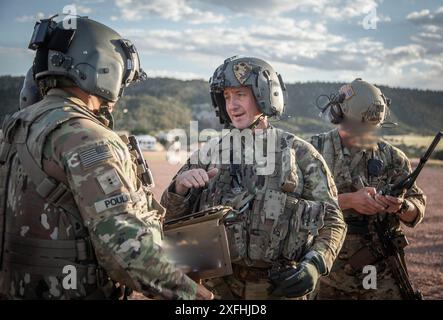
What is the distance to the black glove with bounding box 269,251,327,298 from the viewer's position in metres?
3.37

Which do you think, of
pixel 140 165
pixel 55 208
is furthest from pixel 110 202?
pixel 140 165

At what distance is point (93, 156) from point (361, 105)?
4.06 m

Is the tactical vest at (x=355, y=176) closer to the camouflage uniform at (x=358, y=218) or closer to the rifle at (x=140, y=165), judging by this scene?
the camouflage uniform at (x=358, y=218)

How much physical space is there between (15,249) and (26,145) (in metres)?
0.58

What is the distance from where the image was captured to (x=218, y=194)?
4008 mm

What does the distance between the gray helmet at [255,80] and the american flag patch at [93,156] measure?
185 centimetres

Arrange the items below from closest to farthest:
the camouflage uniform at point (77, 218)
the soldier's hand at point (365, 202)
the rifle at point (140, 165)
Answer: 1. the camouflage uniform at point (77, 218)
2. the rifle at point (140, 165)
3. the soldier's hand at point (365, 202)

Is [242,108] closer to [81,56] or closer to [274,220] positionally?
[274,220]

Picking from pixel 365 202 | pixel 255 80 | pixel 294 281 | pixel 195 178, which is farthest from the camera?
pixel 365 202

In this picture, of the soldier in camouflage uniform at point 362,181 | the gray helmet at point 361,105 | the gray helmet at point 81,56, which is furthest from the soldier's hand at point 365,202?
the gray helmet at point 81,56

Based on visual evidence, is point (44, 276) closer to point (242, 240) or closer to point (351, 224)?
point (242, 240)

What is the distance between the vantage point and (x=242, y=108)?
415cm

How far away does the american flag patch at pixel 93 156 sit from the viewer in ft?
7.98
